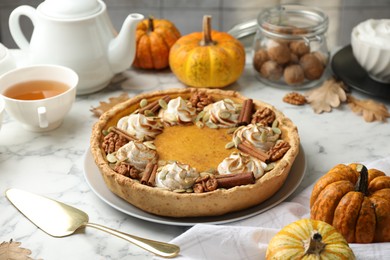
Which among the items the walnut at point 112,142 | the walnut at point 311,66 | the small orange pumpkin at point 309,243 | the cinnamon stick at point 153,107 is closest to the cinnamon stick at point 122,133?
the walnut at point 112,142

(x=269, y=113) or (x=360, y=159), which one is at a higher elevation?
(x=269, y=113)

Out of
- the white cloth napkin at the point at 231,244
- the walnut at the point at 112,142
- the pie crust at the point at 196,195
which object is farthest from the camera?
the walnut at the point at 112,142

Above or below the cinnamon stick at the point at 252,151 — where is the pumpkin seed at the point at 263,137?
above

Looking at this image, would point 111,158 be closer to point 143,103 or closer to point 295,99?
point 143,103

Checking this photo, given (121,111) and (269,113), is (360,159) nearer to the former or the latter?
(269,113)

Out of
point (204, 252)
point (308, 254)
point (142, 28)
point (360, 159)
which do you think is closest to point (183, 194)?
point (204, 252)

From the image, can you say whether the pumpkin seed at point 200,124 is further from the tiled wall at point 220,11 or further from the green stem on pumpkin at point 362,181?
the tiled wall at point 220,11

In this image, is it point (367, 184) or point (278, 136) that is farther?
point (278, 136)
